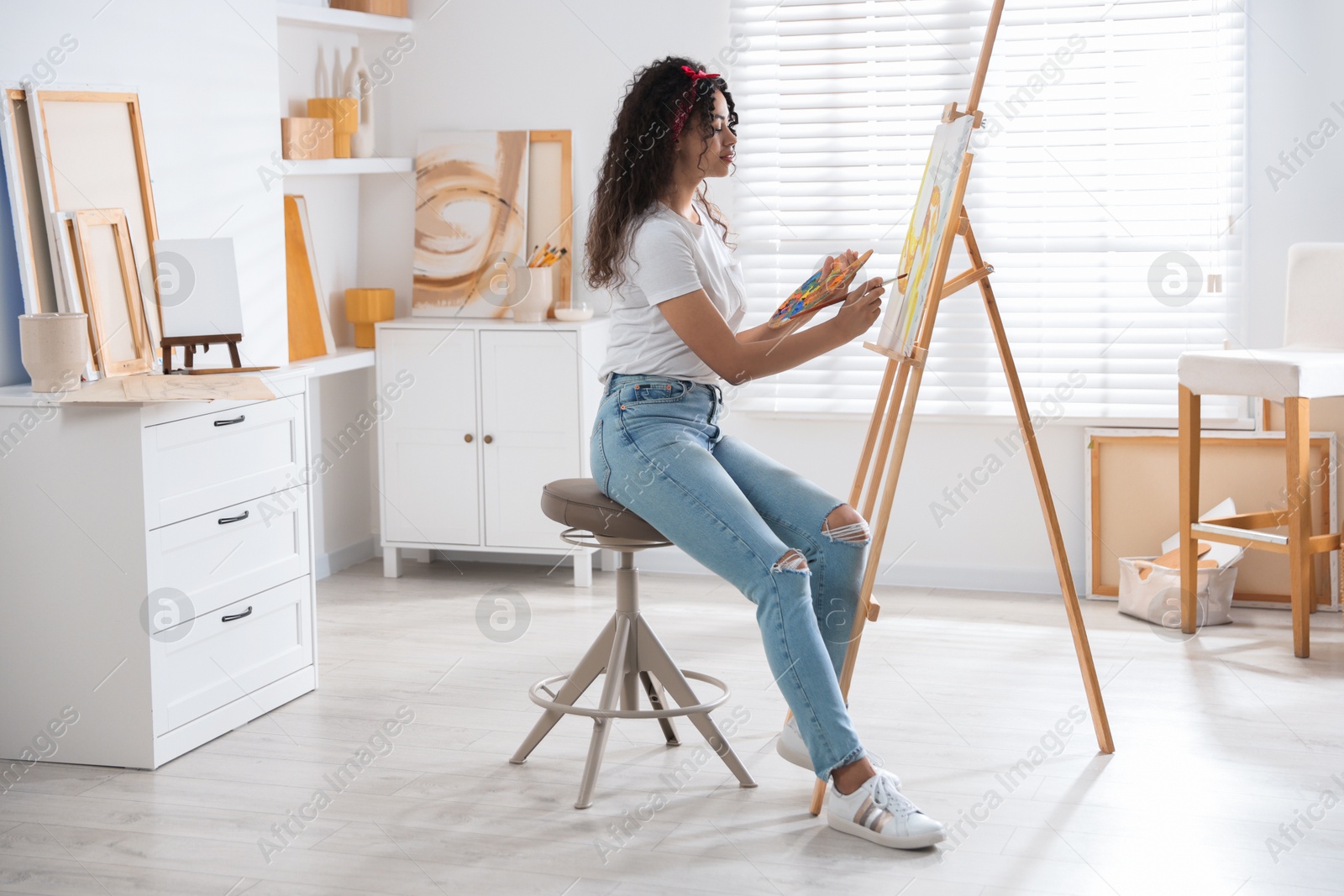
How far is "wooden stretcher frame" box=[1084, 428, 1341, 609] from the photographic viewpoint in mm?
3795

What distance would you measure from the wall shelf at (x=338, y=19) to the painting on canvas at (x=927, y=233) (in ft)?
7.09

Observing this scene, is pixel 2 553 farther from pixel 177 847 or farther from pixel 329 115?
pixel 329 115

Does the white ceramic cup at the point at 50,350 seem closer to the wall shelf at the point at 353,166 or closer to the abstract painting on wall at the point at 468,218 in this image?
the wall shelf at the point at 353,166

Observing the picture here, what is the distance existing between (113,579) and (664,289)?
1264mm

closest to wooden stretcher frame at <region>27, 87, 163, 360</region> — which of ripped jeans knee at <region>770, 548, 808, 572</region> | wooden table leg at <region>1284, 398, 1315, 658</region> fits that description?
ripped jeans knee at <region>770, 548, 808, 572</region>

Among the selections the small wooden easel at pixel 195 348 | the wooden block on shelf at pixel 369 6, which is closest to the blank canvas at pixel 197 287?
the small wooden easel at pixel 195 348

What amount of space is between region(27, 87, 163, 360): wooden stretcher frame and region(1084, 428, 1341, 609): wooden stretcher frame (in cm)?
263

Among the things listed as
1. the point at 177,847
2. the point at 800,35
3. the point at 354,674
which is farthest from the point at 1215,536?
the point at 177,847

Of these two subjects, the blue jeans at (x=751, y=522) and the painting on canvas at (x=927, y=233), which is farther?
the painting on canvas at (x=927, y=233)

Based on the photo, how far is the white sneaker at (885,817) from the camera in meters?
2.28

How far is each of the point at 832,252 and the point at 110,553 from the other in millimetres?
2366

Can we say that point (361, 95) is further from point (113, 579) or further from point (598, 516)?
point (598, 516)

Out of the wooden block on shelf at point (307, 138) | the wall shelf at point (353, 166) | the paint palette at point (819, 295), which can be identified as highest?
the wooden block on shelf at point (307, 138)

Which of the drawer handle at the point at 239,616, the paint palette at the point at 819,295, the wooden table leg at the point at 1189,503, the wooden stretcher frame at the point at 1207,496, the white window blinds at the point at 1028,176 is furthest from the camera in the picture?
the white window blinds at the point at 1028,176
